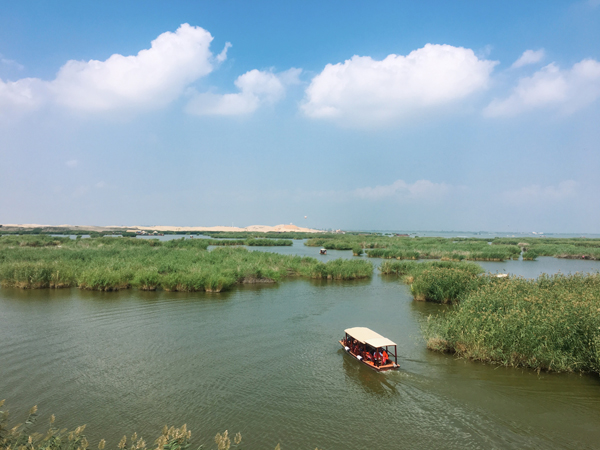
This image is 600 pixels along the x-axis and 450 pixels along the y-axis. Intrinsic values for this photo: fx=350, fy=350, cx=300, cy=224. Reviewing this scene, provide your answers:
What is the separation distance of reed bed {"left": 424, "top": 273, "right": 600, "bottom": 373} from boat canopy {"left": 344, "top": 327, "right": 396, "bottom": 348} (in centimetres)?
265

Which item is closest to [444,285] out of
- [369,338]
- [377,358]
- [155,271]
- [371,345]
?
[369,338]

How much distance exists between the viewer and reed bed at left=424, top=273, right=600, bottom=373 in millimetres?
11273

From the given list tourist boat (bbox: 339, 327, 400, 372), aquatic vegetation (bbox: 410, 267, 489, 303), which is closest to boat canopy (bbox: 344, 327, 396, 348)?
tourist boat (bbox: 339, 327, 400, 372)

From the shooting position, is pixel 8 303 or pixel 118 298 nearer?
pixel 8 303

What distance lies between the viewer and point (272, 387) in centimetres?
1068

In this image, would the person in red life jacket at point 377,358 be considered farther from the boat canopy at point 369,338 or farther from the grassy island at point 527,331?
the grassy island at point 527,331

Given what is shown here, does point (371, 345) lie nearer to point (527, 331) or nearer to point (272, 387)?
point (272, 387)

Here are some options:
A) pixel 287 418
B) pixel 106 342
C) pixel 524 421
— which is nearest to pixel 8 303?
pixel 106 342

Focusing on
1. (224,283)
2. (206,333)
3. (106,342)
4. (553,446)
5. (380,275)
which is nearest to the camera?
(553,446)

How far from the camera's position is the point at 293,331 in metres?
16.2

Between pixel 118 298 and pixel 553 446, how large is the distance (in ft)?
72.5

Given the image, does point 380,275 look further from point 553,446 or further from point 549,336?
point 553,446

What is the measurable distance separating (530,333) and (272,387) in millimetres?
8750

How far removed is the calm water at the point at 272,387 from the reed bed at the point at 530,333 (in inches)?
18.5
